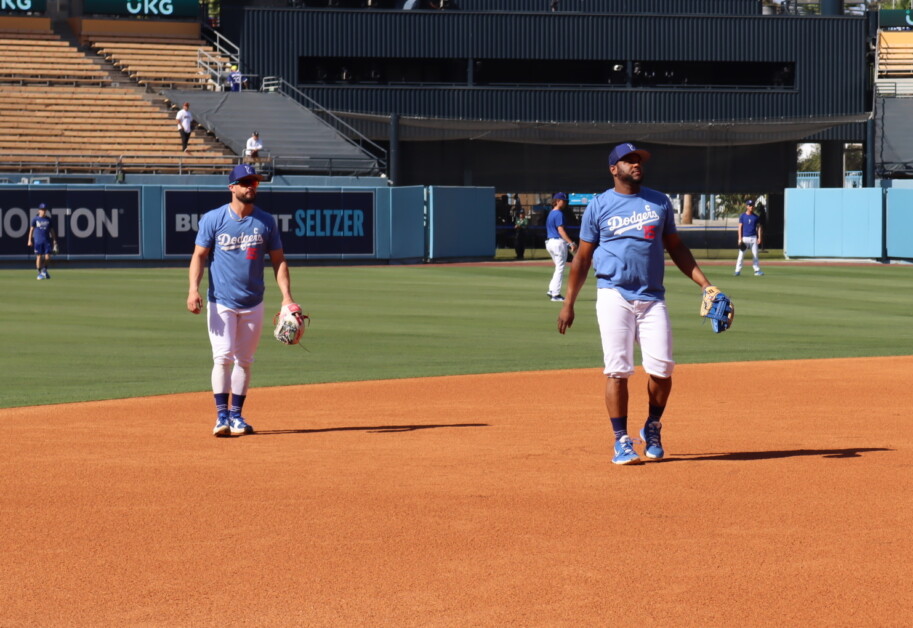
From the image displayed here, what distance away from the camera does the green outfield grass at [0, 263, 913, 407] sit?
16328mm

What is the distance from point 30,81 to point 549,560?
46527 millimetres

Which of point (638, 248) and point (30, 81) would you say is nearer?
point (638, 248)

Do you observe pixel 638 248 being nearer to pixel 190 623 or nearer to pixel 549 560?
pixel 549 560

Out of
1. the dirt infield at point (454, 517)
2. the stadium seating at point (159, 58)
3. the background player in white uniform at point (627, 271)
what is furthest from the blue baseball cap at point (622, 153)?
the stadium seating at point (159, 58)

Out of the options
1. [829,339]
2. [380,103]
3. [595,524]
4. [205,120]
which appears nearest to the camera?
[595,524]

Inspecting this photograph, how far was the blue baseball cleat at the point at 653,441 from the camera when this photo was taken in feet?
32.6

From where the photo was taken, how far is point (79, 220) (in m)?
39.5

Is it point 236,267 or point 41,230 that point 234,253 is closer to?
point 236,267

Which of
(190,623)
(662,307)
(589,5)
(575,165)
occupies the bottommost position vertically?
(190,623)

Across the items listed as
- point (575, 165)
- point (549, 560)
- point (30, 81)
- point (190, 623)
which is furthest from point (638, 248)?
point (575, 165)

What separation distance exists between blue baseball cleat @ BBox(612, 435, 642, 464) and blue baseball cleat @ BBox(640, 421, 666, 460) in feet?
0.67

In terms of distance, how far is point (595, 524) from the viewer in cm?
784

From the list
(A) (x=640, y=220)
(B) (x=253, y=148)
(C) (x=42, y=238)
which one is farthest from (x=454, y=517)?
(B) (x=253, y=148)

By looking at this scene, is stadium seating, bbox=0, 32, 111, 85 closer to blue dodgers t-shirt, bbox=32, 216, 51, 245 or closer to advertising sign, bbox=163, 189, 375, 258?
advertising sign, bbox=163, 189, 375, 258
